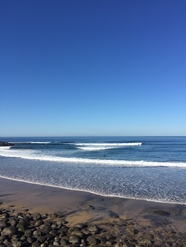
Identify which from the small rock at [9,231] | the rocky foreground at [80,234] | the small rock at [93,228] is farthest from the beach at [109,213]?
the small rock at [9,231]

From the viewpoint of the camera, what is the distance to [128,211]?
7.66 m

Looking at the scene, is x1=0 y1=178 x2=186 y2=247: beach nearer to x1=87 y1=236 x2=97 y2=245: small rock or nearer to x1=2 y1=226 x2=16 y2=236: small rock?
x1=87 y1=236 x2=97 y2=245: small rock

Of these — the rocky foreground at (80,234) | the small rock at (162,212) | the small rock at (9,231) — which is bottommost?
the small rock at (162,212)

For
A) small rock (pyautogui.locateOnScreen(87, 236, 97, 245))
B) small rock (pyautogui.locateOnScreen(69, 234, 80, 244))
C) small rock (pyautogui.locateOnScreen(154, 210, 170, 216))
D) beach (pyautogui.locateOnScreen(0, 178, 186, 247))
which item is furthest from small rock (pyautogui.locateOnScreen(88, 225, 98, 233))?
small rock (pyautogui.locateOnScreen(154, 210, 170, 216))

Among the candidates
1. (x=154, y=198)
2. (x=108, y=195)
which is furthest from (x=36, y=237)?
(x=154, y=198)

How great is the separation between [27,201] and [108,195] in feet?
12.3

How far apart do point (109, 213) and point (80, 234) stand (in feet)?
7.06

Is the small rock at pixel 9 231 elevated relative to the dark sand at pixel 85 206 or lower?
elevated

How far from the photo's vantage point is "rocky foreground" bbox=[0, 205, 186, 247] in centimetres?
516

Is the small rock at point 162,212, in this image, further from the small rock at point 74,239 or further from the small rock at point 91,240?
the small rock at point 74,239

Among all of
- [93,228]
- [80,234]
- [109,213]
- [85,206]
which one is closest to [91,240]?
[80,234]

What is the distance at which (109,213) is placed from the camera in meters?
7.45

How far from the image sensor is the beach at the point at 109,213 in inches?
215

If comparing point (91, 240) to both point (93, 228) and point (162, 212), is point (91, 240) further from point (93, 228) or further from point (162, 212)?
point (162, 212)
